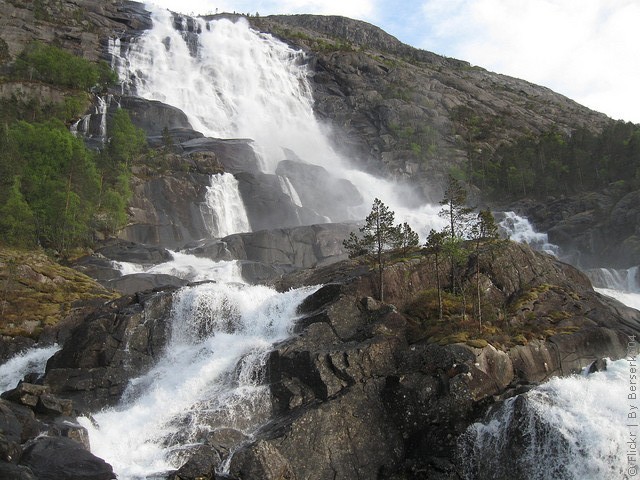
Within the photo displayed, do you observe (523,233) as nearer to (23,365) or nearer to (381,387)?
(381,387)

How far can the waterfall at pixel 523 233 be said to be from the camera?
238ft

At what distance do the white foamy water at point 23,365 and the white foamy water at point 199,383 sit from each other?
833 centimetres

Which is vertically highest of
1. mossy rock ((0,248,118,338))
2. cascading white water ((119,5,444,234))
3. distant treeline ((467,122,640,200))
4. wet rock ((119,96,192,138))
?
cascading white water ((119,5,444,234))

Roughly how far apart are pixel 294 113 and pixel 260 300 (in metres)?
80.0

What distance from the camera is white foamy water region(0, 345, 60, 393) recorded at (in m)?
35.7

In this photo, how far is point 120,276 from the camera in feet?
161

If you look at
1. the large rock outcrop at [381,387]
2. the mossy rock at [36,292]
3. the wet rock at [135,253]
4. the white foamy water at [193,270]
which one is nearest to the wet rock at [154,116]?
the wet rock at [135,253]

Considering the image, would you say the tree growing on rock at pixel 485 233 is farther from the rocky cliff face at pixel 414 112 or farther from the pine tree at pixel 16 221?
the rocky cliff face at pixel 414 112

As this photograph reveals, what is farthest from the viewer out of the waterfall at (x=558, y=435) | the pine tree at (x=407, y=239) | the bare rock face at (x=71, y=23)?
the bare rock face at (x=71, y=23)

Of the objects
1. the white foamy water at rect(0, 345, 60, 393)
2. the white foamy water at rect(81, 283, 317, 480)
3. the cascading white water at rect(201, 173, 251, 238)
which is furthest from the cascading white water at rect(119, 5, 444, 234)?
the white foamy water at rect(0, 345, 60, 393)

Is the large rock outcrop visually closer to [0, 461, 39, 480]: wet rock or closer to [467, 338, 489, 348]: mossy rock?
[467, 338, 489, 348]: mossy rock

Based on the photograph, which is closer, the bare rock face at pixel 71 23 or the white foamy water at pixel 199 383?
the white foamy water at pixel 199 383

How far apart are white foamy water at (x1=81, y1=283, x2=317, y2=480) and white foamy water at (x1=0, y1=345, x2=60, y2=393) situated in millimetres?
8330

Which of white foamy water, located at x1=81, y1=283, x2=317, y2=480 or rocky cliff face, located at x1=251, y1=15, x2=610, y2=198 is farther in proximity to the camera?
rocky cliff face, located at x1=251, y1=15, x2=610, y2=198
